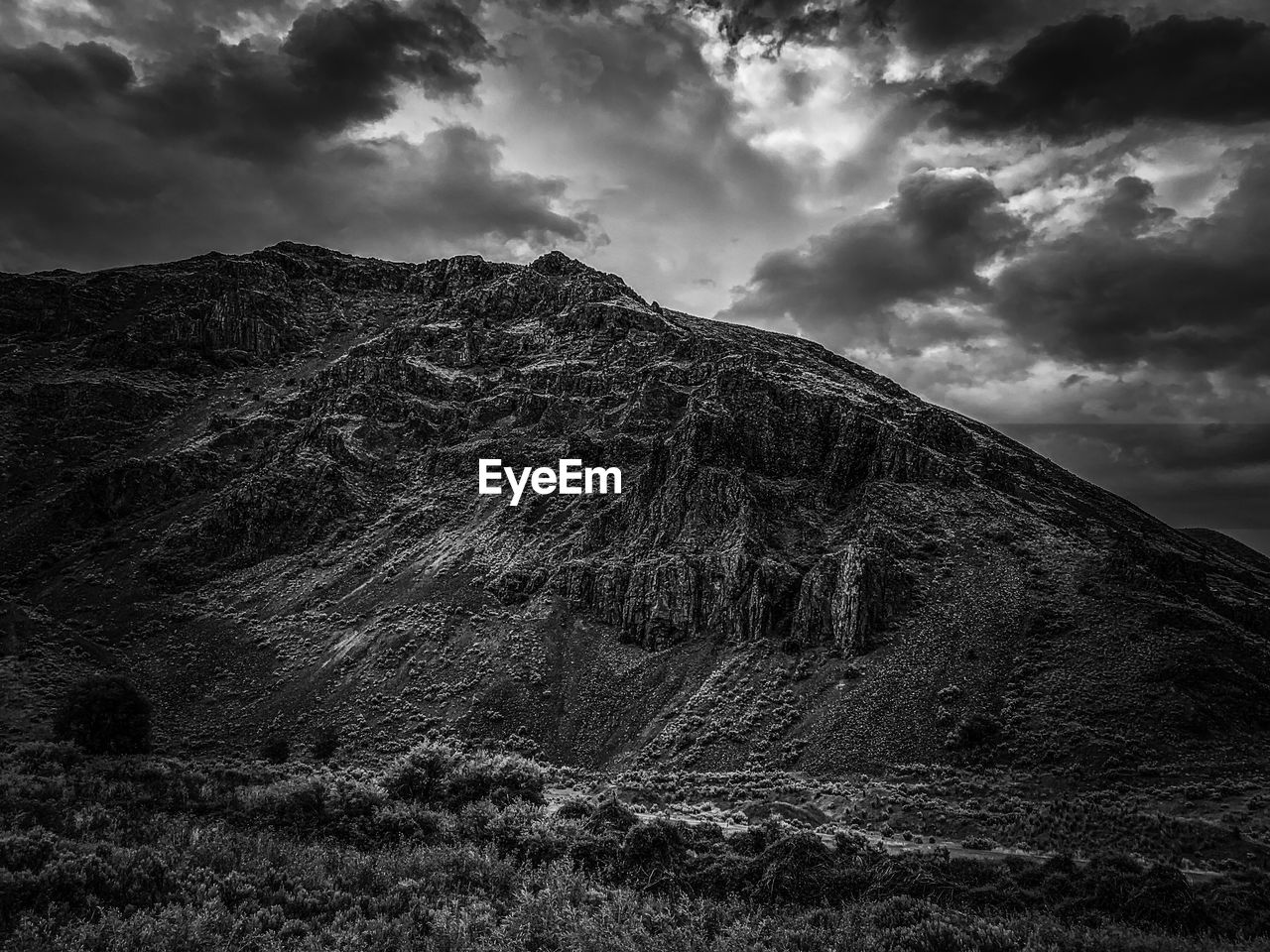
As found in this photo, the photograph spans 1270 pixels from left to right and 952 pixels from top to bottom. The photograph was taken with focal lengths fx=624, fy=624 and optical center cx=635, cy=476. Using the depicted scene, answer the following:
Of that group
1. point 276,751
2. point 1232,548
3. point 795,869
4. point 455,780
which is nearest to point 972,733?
point 795,869

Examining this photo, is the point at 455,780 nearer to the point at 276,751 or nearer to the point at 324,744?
the point at 324,744

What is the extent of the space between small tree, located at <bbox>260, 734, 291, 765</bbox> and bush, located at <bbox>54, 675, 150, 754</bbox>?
7961 mm

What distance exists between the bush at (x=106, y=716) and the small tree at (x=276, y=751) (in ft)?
26.1

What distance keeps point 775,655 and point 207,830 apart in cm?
4967

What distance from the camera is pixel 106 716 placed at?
4472cm

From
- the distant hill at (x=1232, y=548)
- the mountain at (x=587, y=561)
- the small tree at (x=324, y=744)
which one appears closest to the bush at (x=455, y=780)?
the mountain at (x=587, y=561)

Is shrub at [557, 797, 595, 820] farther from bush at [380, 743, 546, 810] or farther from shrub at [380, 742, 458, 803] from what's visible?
shrub at [380, 742, 458, 803]

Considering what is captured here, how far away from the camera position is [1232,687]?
43.5 metres

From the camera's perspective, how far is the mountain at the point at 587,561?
1907 inches

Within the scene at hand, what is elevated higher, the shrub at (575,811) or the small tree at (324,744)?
the shrub at (575,811)

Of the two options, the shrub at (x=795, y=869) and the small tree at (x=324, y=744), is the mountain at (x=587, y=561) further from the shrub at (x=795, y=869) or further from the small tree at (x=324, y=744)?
the shrub at (x=795, y=869)

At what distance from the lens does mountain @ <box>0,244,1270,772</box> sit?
48438 millimetres

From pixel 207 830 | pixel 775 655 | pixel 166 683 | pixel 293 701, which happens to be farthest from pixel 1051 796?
pixel 166 683

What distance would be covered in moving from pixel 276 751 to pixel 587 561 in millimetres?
33059
